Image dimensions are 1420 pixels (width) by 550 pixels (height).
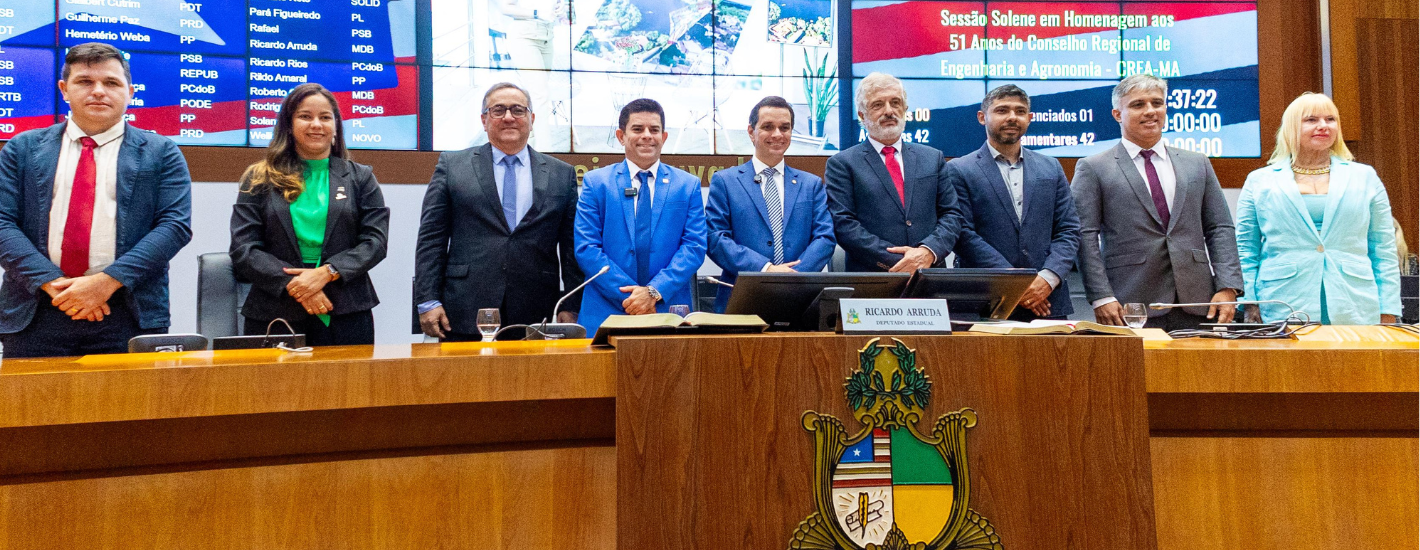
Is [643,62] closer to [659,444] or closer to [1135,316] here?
[1135,316]

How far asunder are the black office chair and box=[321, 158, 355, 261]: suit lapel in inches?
15.9

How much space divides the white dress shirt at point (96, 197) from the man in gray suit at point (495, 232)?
2.73 ft

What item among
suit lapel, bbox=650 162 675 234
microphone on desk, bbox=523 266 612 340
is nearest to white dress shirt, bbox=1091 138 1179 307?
suit lapel, bbox=650 162 675 234

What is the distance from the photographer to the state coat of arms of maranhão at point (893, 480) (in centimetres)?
121

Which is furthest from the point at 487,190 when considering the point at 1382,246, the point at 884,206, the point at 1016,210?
the point at 1382,246

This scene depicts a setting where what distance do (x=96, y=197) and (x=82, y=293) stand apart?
31cm

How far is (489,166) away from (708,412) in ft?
6.88

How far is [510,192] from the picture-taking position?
10.2 feet

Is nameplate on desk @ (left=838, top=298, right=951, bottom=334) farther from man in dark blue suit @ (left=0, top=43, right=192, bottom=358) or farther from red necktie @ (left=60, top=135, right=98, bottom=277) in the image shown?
red necktie @ (left=60, top=135, right=98, bottom=277)

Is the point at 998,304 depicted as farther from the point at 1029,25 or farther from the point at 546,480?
the point at 1029,25

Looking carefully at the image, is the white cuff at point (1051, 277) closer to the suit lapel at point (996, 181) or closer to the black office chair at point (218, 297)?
the suit lapel at point (996, 181)

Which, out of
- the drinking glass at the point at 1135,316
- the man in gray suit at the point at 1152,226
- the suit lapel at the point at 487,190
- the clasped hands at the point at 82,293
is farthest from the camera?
the man in gray suit at the point at 1152,226

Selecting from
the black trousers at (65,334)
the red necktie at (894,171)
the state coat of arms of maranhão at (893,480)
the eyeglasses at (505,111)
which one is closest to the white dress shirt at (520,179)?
the eyeglasses at (505,111)

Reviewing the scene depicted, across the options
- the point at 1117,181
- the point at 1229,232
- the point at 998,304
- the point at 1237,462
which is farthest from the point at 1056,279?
the point at 1237,462
